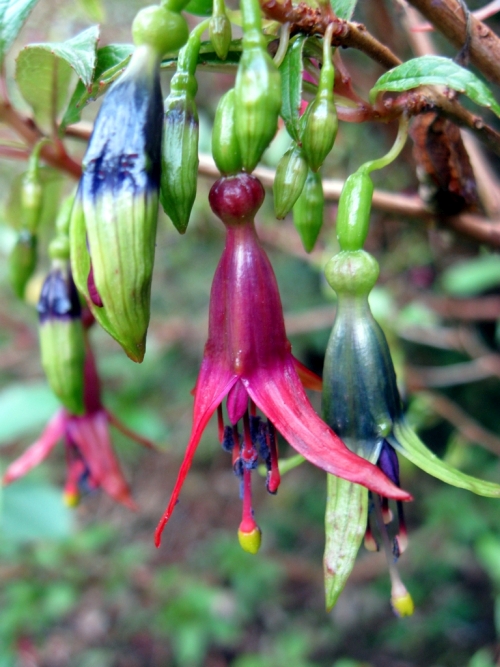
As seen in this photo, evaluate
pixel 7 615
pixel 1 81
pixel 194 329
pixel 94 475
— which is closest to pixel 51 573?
pixel 7 615

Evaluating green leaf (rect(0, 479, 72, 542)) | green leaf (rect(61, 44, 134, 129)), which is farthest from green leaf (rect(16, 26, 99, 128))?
green leaf (rect(0, 479, 72, 542))

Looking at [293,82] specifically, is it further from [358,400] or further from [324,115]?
[358,400]

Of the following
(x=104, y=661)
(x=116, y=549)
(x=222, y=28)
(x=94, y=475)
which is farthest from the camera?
(x=116, y=549)

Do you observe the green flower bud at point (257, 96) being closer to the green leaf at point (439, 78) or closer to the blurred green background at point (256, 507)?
the green leaf at point (439, 78)

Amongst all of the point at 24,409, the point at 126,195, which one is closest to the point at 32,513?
the point at 24,409

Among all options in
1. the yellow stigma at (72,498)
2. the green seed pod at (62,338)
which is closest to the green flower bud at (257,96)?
the green seed pod at (62,338)

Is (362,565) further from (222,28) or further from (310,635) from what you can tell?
(222,28)
